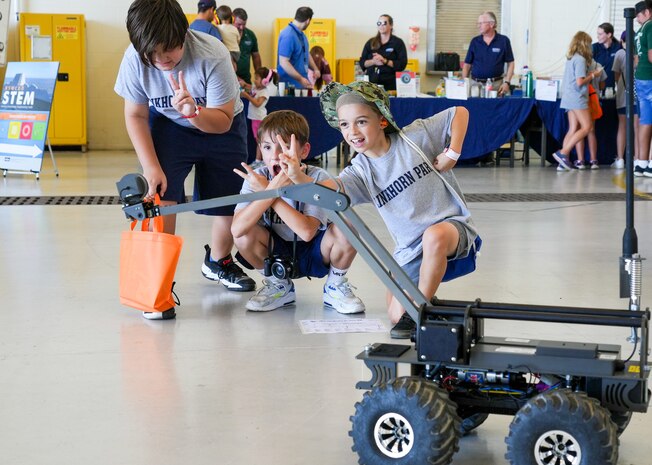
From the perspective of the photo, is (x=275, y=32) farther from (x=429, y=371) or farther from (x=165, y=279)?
(x=429, y=371)

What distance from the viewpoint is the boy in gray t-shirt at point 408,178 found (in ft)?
8.98

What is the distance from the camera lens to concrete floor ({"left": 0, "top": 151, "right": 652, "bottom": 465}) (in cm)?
213

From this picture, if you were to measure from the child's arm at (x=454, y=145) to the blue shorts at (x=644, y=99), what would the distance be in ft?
19.4

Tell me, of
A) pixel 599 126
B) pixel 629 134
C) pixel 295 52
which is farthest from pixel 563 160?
pixel 629 134

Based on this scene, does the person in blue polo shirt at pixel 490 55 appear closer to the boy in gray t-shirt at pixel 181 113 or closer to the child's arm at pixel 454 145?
the boy in gray t-shirt at pixel 181 113

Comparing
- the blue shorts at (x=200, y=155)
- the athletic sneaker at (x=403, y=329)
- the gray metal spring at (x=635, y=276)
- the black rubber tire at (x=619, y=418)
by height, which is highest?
the blue shorts at (x=200, y=155)

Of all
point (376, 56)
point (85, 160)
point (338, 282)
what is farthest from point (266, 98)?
point (338, 282)

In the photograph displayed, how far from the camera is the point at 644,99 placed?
859cm

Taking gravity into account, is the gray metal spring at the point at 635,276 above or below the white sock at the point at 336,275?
above

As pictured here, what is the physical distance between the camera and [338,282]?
3.45 metres

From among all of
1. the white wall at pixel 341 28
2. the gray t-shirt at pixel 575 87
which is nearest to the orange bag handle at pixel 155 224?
the gray t-shirt at pixel 575 87

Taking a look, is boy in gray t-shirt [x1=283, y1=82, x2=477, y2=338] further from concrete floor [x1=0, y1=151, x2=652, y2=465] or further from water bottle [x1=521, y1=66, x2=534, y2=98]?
water bottle [x1=521, y1=66, x2=534, y2=98]

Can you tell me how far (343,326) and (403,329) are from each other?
266 millimetres

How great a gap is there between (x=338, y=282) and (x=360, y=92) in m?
0.97
